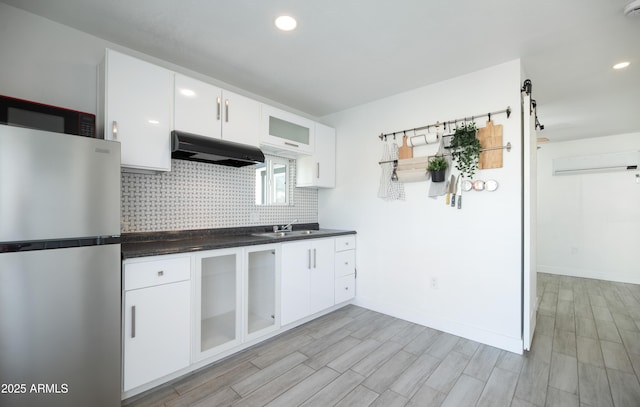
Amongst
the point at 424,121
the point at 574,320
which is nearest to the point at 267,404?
the point at 424,121

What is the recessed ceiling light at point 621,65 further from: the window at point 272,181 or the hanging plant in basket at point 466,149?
the window at point 272,181

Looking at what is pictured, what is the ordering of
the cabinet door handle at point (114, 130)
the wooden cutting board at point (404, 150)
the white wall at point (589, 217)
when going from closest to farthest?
the cabinet door handle at point (114, 130) → the wooden cutting board at point (404, 150) → the white wall at point (589, 217)

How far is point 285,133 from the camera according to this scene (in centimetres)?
299

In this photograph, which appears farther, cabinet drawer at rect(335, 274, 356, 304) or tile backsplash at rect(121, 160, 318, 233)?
cabinet drawer at rect(335, 274, 356, 304)

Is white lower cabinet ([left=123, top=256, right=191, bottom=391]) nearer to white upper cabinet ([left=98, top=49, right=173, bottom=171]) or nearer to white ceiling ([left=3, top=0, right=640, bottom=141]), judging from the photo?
white upper cabinet ([left=98, top=49, right=173, bottom=171])

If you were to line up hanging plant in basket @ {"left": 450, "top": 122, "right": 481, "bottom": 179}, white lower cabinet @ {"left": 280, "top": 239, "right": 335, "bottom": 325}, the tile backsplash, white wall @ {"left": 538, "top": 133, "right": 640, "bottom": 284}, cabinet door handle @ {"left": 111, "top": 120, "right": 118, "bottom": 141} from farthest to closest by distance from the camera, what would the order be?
1. white wall @ {"left": 538, "top": 133, "right": 640, "bottom": 284}
2. white lower cabinet @ {"left": 280, "top": 239, "right": 335, "bottom": 325}
3. hanging plant in basket @ {"left": 450, "top": 122, "right": 481, "bottom": 179}
4. the tile backsplash
5. cabinet door handle @ {"left": 111, "top": 120, "right": 118, "bottom": 141}

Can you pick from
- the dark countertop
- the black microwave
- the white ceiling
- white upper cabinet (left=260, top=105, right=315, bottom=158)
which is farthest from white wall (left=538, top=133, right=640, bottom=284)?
the black microwave

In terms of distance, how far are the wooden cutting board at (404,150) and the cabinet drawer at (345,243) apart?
1.10 metres

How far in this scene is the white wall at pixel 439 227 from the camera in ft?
7.72

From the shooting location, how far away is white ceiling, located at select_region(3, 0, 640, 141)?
175 centimetres

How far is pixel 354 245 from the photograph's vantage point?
3.39 m

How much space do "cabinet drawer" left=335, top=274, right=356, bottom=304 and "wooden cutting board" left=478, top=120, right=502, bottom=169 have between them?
185 centimetres

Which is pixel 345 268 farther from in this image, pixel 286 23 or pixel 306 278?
pixel 286 23

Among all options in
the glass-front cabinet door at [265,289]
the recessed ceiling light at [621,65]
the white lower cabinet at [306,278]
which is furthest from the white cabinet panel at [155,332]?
the recessed ceiling light at [621,65]
